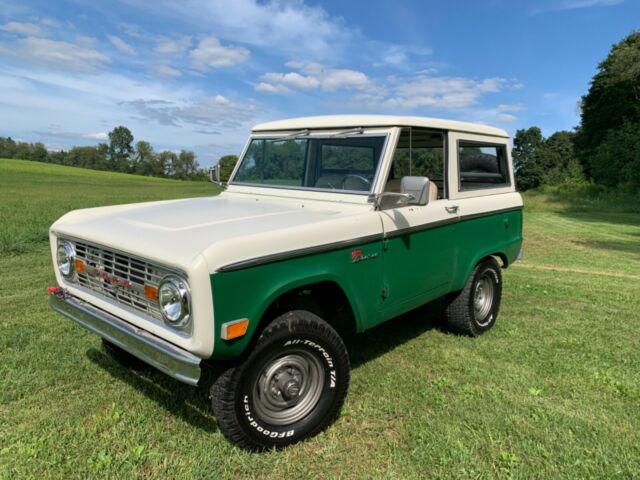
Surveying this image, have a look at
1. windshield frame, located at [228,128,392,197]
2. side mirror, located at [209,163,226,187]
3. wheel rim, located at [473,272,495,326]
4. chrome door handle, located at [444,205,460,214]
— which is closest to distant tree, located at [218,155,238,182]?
side mirror, located at [209,163,226,187]

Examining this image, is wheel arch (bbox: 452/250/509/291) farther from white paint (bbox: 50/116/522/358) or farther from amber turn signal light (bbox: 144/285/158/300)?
amber turn signal light (bbox: 144/285/158/300)

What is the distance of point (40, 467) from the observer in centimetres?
277

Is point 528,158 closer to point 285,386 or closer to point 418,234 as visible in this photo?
point 418,234

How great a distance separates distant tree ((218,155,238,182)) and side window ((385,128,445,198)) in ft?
6.06

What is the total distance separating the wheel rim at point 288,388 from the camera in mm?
2947

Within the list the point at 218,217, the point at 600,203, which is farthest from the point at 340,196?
the point at 600,203

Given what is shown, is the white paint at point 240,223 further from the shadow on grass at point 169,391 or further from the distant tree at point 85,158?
the distant tree at point 85,158

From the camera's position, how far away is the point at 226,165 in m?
5.36

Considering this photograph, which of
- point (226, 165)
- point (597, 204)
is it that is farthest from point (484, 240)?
point (597, 204)

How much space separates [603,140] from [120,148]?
86.0 meters

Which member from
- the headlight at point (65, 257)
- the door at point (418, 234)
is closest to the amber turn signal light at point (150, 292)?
the headlight at point (65, 257)

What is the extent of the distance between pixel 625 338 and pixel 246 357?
422 centimetres

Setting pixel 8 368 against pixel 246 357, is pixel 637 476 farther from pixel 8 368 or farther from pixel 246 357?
pixel 8 368

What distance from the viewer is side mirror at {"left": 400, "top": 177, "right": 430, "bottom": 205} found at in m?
3.32
